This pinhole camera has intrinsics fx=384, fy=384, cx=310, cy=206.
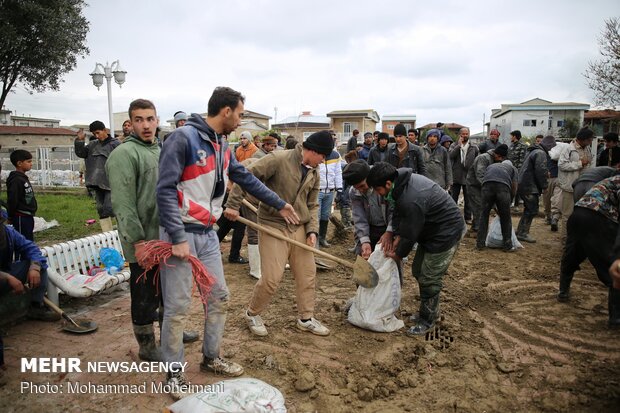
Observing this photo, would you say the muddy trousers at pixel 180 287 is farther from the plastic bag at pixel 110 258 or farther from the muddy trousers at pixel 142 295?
the plastic bag at pixel 110 258

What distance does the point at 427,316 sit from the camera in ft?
12.4

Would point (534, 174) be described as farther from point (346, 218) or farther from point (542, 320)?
point (542, 320)

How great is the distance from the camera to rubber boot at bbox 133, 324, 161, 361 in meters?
3.00

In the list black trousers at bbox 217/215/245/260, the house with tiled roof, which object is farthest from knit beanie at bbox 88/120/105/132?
the house with tiled roof

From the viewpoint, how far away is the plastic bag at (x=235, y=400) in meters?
2.11

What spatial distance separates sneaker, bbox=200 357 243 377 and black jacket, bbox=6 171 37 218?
13.2 feet

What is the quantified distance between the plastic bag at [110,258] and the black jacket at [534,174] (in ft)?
22.9

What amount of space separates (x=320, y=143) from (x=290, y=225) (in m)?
0.81

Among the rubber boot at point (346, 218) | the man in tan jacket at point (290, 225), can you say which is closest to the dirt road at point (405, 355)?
the man in tan jacket at point (290, 225)

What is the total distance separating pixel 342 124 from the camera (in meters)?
44.7

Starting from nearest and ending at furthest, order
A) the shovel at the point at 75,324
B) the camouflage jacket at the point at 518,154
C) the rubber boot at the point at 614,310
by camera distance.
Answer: the shovel at the point at 75,324, the rubber boot at the point at 614,310, the camouflage jacket at the point at 518,154

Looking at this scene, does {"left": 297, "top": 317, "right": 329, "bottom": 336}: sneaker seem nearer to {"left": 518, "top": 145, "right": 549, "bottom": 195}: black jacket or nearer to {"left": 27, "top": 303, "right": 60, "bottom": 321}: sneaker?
{"left": 27, "top": 303, "right": 60, "bottom": 321}: sneaker

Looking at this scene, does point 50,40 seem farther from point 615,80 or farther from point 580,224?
point 615,80

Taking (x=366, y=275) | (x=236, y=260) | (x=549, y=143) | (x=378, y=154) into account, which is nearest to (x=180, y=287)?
(x=366, y=275)
